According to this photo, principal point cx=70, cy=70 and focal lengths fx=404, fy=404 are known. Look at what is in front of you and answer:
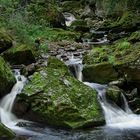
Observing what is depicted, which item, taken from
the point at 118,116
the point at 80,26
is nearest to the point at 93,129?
the point at 118,116

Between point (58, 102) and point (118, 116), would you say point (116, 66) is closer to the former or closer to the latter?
point (118, 116)

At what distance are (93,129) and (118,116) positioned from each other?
4.22ft

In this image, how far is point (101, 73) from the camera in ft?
41.9

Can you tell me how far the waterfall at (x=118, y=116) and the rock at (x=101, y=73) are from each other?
93cm

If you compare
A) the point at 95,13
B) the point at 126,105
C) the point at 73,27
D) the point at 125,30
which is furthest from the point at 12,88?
the point at 95,13

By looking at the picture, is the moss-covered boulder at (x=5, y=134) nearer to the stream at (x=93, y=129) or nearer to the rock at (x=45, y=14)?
the stream at (x=93, y=129)

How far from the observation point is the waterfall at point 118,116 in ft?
34.1

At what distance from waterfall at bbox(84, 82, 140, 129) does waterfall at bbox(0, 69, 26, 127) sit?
2345mm

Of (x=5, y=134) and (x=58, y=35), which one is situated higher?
(x=5, y=134)

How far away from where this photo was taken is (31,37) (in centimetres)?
1788

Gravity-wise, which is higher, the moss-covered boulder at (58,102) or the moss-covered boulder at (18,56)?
the moss-covered boulder at (58,102)

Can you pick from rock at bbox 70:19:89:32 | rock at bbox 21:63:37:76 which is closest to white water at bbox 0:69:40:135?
rock at bbox 21:63:37:76

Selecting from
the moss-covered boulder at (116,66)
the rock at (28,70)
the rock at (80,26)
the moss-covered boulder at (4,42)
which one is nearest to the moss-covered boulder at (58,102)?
the rock at (28,70)

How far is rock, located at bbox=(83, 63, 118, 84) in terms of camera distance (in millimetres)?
12688
